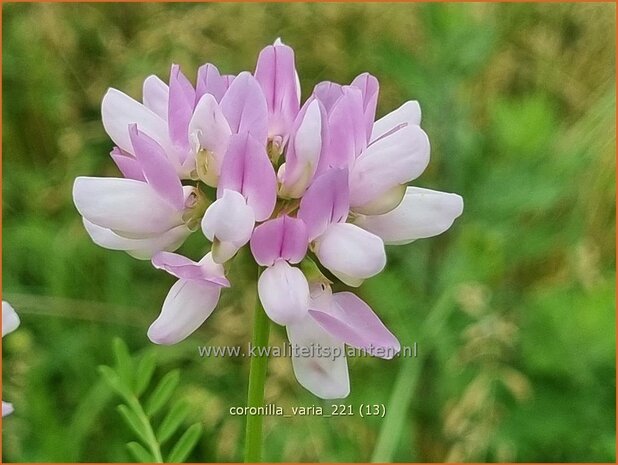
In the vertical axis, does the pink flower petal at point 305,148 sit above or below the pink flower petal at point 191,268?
above

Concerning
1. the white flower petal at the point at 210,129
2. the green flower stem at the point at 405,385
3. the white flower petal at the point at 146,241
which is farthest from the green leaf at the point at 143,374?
the green flower stem at the point at 405,385

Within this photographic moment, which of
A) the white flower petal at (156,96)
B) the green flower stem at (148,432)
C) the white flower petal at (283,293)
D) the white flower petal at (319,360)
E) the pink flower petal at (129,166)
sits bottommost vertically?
the green flower stem at (148,432)

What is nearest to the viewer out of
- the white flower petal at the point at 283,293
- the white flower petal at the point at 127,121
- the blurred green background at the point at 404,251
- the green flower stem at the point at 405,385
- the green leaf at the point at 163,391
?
the white flower petal at the point at 283,293

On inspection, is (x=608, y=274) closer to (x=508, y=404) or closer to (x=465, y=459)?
(x=508, y=404)

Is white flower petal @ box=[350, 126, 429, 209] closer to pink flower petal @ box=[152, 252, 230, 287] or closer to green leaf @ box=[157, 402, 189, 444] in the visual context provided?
pink flower petal @ box=[152, 252, 230, 287]

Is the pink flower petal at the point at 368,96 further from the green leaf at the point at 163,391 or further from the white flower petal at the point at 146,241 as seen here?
the green leaf at the point at 163,391

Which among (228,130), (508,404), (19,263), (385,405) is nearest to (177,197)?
(228,130)

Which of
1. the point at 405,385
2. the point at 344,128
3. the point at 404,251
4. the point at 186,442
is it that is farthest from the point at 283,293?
the point at 404,251
